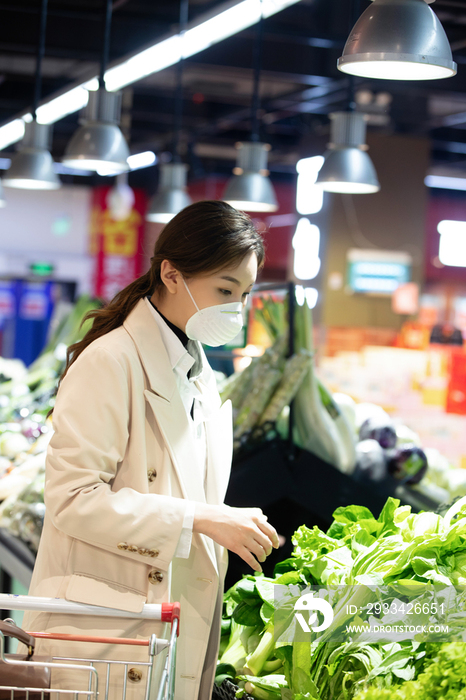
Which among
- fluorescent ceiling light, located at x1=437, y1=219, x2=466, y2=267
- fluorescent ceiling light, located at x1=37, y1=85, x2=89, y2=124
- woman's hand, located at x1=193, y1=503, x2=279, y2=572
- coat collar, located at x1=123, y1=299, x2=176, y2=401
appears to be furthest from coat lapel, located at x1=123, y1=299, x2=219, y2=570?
fluorescent ceiling light, located at x1=437, y1=219, x2=466, y2=267

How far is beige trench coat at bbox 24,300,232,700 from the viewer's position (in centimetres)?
170

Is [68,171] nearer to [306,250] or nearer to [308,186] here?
[308,186]

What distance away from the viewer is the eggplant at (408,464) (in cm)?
324

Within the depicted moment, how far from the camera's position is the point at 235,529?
5.55 feet

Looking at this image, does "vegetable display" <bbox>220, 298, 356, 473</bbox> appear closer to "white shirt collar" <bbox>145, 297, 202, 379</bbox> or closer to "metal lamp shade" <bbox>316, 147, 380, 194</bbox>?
"white shirt collar" <bbox>145, 297, 202, 379</bbox>

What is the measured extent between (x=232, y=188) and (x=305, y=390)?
298 centimetres

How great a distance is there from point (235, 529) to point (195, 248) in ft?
2.05

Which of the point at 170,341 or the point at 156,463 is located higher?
the point at 170,341

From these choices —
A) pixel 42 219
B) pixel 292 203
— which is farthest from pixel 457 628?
pixel 42 219

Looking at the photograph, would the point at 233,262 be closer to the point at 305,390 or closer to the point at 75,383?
the point at 75,383

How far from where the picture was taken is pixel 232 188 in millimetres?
5633

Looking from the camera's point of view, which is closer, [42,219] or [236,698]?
[236,698]

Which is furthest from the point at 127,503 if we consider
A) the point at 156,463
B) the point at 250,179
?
the point at 250,179

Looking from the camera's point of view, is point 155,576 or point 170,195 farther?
point 170,195
